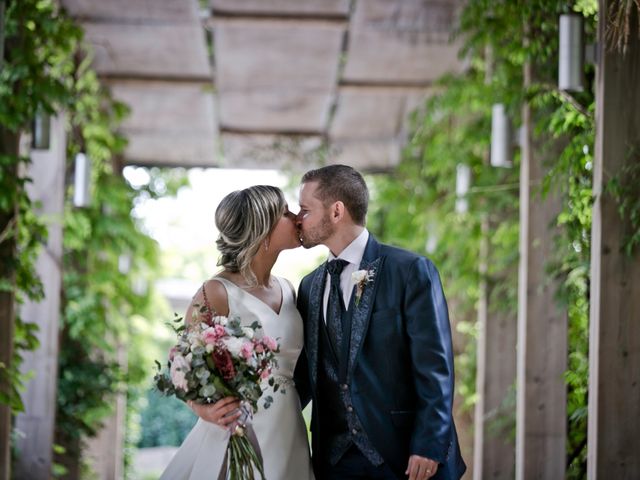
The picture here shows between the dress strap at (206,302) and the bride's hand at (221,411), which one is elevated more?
the dress strap at (206,302)

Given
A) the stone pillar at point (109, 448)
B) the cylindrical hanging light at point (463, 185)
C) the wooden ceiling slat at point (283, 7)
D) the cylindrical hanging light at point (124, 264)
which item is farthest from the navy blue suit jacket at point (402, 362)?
the stone pillar at point (109, 448)

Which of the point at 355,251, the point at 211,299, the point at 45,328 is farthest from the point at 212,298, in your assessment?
the point at 45,328

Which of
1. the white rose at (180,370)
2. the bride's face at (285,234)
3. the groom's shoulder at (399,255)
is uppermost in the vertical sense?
the bride's face at (285,234)

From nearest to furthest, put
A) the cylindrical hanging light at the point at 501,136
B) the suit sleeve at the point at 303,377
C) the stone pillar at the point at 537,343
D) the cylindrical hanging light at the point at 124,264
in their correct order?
the suit sleeve at the point at 303,377 < the stone pillar at the point at 537,343 < the cylindrical hanging light at the point at 501,136 < the cylindrical hanging light at the point at 124,264

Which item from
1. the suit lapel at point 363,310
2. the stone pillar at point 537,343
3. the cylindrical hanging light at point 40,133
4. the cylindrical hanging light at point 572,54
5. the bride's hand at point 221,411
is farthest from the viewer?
the cylindrical hanging light at point 40,133

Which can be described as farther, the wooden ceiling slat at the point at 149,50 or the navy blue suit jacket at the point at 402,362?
the wooden ceiling slat at the point at 149,50

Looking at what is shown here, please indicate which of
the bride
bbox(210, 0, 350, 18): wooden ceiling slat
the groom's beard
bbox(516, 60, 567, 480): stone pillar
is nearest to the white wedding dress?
the bride

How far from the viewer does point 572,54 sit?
5.11 m

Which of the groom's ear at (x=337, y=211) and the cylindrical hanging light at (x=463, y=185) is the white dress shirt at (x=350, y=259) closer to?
the groom's ear at (x=337, y=211)

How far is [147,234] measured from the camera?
1030 cm

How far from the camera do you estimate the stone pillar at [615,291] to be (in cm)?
435

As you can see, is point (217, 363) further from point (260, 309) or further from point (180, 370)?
point (260, 309)

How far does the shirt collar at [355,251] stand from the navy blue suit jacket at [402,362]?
0.27 ft

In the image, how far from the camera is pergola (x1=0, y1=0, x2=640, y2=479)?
14.4 ft
